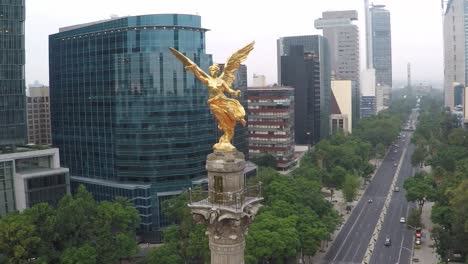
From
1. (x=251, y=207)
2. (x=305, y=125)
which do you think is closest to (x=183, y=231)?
(x=251, y=207)

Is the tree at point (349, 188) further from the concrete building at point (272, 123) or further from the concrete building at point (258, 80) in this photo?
the concrete building at point (258, 80)

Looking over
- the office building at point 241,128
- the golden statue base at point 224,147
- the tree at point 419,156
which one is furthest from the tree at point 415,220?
the golden statue base at point 224,147

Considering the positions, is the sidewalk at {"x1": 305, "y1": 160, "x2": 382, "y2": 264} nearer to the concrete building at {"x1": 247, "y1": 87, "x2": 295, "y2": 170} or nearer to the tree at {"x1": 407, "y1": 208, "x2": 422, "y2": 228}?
the tree at {"x1": 407, "y1": 208, "x2": 422, "y2": 228}

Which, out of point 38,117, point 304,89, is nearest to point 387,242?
point 304,89

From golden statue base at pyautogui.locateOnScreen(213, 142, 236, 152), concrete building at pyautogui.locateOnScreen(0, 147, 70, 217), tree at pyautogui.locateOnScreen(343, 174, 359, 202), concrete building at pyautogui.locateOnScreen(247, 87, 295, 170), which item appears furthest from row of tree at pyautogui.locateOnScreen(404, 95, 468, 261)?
concrete building at pyautogui.locateOnScreen(0, 147, 70, 217)

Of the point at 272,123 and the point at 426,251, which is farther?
the point at 272,123

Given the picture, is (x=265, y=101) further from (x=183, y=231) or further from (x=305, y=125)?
(x=183, y=231)

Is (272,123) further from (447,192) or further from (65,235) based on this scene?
(65,235)
